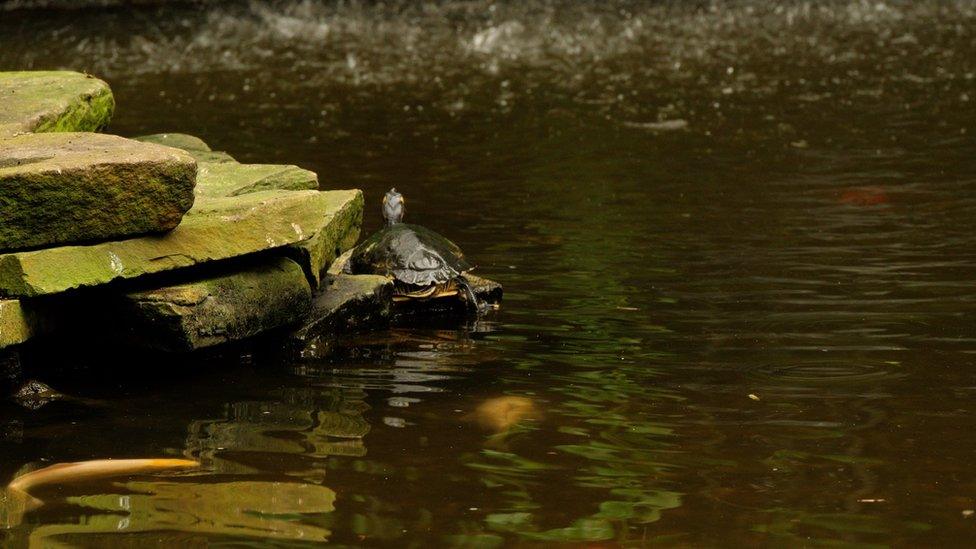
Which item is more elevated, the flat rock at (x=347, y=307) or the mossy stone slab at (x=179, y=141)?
the mossy stone slab at (x=179, y=141)

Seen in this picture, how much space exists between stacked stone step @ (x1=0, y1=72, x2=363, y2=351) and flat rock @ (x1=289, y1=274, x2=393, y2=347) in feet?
0.30

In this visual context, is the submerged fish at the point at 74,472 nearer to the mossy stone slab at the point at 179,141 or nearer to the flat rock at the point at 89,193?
the flat rock at the point at 89,193

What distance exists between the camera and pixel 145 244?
6.16 metres

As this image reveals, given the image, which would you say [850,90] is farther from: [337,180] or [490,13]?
[490,13]

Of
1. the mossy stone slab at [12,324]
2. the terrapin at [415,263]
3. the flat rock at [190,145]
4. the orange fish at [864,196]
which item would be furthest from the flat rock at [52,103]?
the orange fish at [864,196]

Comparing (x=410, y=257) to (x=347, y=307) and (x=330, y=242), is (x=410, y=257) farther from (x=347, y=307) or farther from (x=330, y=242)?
(x=347, y=307)

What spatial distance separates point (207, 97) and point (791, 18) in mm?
11125

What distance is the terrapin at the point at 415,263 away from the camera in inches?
296

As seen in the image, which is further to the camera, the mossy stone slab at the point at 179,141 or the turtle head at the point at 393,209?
the mossy stone slab at the point at 179,141

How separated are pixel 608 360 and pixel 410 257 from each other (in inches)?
64.4

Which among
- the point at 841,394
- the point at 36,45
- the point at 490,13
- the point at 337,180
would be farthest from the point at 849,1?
the point at 841,394

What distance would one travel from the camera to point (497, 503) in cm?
472

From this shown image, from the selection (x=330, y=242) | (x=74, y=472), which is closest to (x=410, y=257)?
(x=330, y=242)

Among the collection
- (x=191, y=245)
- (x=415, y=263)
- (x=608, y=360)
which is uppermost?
(x=191, y=245)
